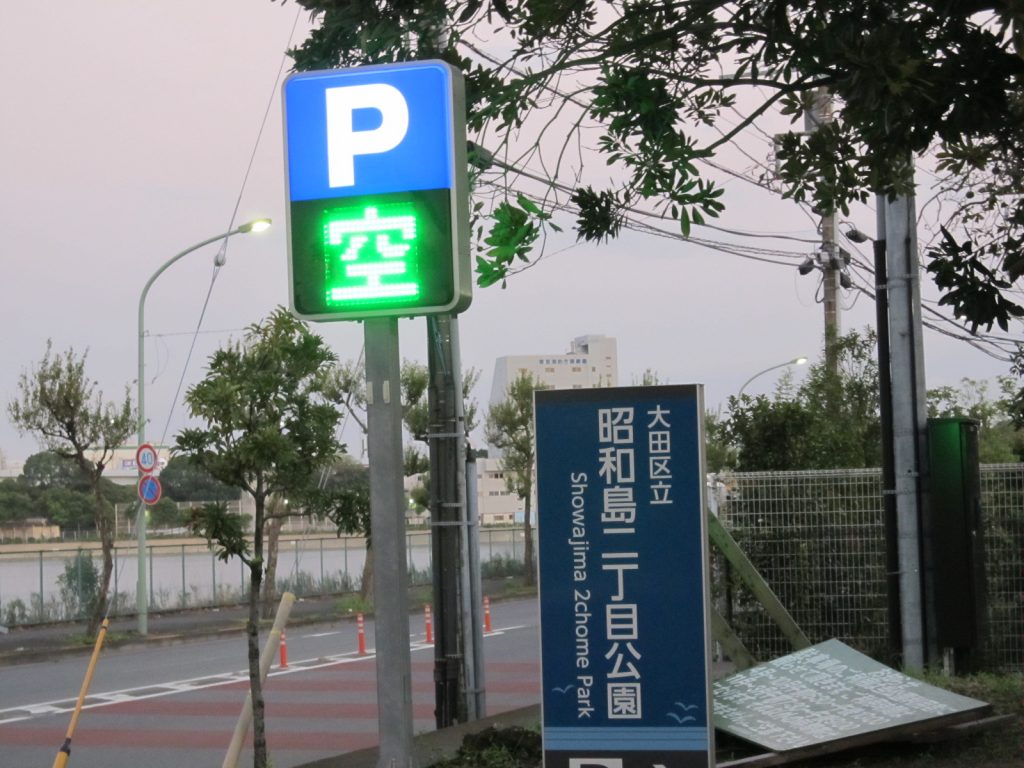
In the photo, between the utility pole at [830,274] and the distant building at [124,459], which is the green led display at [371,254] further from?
the distant building at [124,459]

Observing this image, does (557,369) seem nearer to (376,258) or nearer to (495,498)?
(495,498)

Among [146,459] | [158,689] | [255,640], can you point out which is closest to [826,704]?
[255,640]

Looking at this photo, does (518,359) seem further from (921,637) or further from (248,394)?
(248,394)

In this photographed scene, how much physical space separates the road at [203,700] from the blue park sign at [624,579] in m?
6.61

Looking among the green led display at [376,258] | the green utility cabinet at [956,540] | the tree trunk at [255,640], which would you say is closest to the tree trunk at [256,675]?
the tree trunk at [255,640]

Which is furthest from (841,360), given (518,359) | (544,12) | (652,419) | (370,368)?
(518,359)

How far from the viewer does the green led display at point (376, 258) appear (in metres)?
4.97

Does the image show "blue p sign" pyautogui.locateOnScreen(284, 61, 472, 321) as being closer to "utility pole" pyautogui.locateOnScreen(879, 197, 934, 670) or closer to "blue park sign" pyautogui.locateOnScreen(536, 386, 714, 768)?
"blue park sign" pyautogui.locateOnScreen(536, 386, 714, 768)

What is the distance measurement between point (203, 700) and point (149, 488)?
9.01 m

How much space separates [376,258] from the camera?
16.6 ft

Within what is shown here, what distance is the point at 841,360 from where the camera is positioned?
84.6ft

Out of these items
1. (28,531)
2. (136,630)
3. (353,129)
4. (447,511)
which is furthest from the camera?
(28,531)

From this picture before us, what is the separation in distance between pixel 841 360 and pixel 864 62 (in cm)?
1904

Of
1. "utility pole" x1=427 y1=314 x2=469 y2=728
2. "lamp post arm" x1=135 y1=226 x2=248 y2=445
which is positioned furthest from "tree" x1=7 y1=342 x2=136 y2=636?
"utility pole" x1=427 y1=314 x2=469 y2=728
